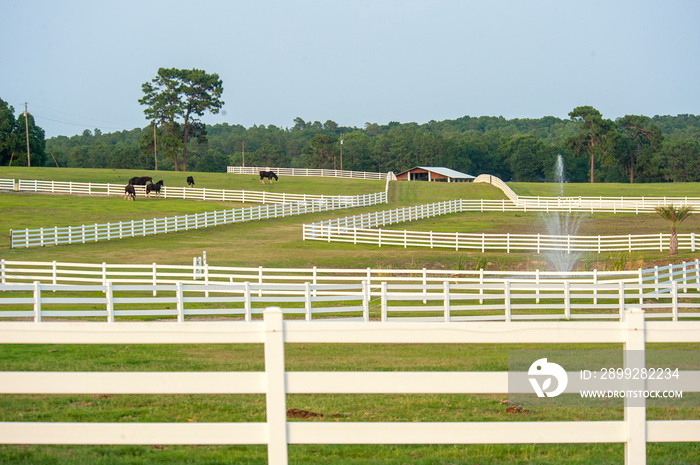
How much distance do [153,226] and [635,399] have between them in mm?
43350

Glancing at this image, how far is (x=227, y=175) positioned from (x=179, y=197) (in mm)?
24426

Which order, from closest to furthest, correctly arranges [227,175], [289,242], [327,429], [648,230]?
[327,429]
[289,242]
[648,230]
[227,175]

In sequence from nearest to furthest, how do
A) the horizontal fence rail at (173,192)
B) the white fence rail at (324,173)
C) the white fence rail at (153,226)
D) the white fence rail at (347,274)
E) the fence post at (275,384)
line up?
the fence post at (275,384) < the white fence rail at (347,274) < the white fence rail at (153,226) < the horizontal fence rail at (173,192) < the white fence rail at (324,173)

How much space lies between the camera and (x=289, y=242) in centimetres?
4203

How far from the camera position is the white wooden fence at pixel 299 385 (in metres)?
4.05

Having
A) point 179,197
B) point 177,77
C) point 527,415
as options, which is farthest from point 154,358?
point 177,77

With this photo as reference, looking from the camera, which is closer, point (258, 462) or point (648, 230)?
point (258, 462)

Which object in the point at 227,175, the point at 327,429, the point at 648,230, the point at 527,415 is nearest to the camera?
the point at 327,429

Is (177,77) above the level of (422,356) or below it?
above

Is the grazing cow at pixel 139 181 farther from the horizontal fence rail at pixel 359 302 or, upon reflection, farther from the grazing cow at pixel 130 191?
the horizontal fence rail at pixel 359 302

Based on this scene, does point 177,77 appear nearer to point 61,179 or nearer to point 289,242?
point 61,179

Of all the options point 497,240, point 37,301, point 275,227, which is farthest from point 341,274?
point 275,227

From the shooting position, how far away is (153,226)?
4528cm

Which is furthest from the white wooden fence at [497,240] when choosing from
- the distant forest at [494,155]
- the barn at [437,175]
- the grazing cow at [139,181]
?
the distant forest at [494,155]
